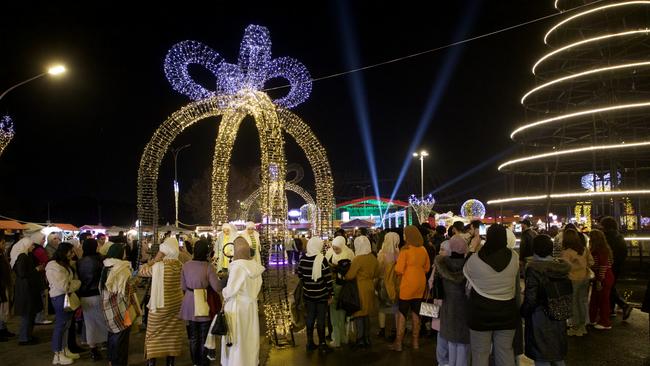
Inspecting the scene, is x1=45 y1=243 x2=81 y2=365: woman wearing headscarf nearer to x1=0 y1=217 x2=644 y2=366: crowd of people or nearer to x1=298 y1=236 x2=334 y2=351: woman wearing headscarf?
x1=0 y1=217 x2=644 y2=366: crowd of people

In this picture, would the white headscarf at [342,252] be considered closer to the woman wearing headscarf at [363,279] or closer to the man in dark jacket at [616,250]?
the woman wearing headscarf at [363,279]

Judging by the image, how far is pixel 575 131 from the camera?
28297 millimetres

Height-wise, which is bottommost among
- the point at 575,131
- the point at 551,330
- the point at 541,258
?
the point at 551,330

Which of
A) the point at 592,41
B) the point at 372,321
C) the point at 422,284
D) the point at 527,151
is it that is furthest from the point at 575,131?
the point at 422,284

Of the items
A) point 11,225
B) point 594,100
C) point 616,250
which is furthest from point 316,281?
point 11,225

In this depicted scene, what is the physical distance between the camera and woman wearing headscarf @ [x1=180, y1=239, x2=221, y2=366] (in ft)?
22.6

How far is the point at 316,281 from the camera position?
830 cm

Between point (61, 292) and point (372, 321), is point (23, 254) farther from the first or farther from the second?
point (372, 321)

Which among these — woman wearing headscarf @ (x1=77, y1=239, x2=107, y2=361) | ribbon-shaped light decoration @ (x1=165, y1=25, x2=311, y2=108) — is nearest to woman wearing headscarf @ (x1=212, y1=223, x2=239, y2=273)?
ribbon-shaped light decoration @ (x1=165, y1=25, x2=311, y2=108)

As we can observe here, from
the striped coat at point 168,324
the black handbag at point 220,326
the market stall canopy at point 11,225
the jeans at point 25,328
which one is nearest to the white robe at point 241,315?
the black handbag at point 220,326

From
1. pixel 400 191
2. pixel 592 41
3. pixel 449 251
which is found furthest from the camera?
pixel 400 191

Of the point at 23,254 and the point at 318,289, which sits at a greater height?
the point at 23,254

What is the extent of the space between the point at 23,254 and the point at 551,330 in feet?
30.6

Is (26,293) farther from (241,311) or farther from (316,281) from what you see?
(316,281)
